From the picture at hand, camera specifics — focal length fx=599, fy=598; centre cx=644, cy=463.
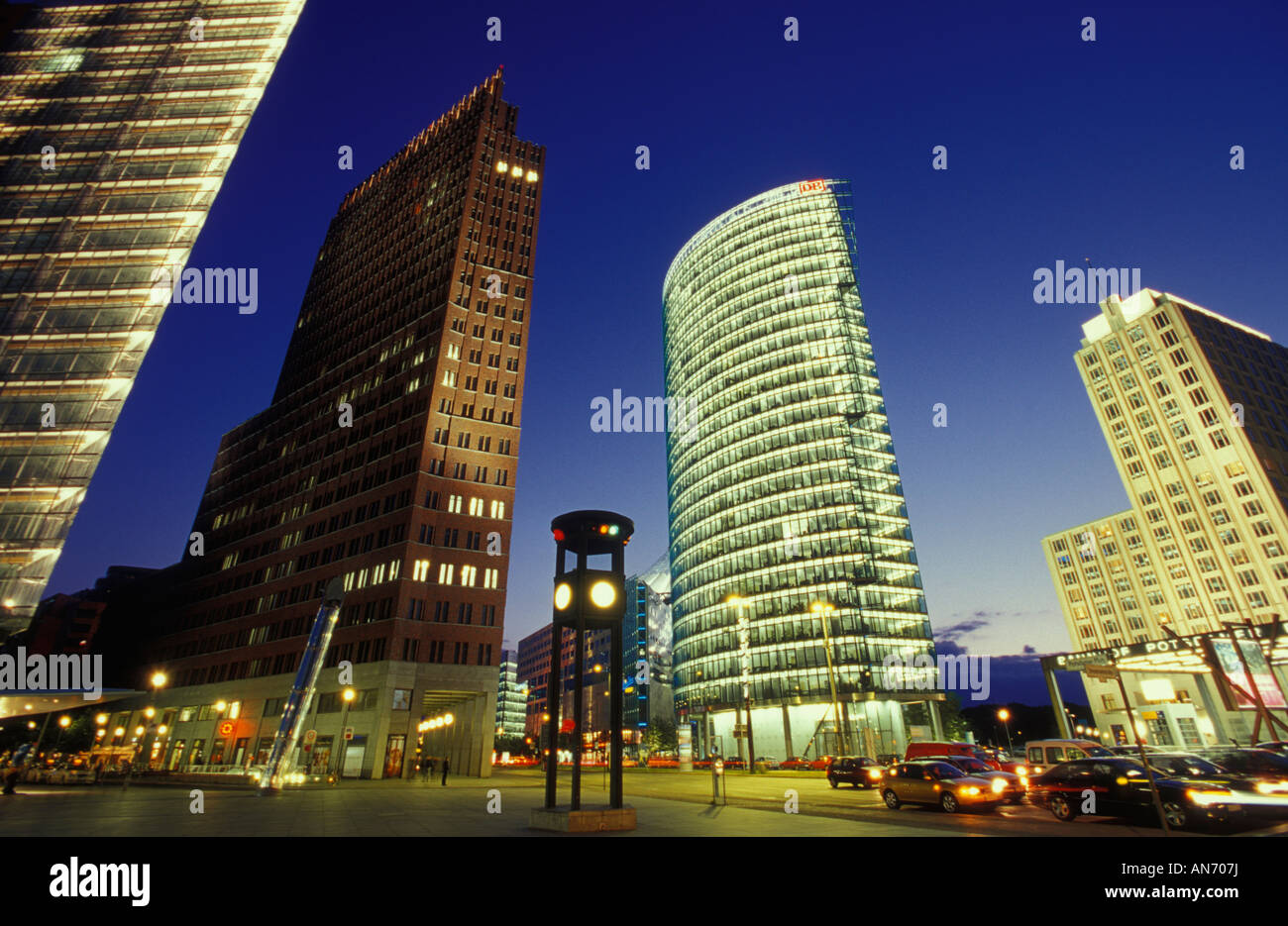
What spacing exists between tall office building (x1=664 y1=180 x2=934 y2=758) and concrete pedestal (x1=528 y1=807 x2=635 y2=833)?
67115 millimetres

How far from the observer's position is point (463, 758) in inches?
2085

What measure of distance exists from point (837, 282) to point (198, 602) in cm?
10486

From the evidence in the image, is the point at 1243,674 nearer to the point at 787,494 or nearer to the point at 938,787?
the point at 938,787

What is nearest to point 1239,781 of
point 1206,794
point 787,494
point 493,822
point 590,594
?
point 1206,794

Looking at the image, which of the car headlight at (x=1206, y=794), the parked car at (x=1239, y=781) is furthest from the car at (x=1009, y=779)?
the car headlight at (x=1206, y=794)

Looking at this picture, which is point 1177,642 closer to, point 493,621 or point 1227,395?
point 493,621

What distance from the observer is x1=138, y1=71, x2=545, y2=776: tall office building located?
174 feet

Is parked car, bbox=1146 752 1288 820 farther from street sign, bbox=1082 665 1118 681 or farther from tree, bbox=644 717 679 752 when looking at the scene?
tree, bbox=644 717 679 752

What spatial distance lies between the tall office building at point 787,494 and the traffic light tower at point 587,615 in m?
66.9

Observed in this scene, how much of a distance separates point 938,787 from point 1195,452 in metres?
122

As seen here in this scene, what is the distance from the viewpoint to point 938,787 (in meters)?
17.6

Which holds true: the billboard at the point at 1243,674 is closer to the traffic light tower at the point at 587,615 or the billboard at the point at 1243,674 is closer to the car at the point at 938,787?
the car at the point at 938,787
